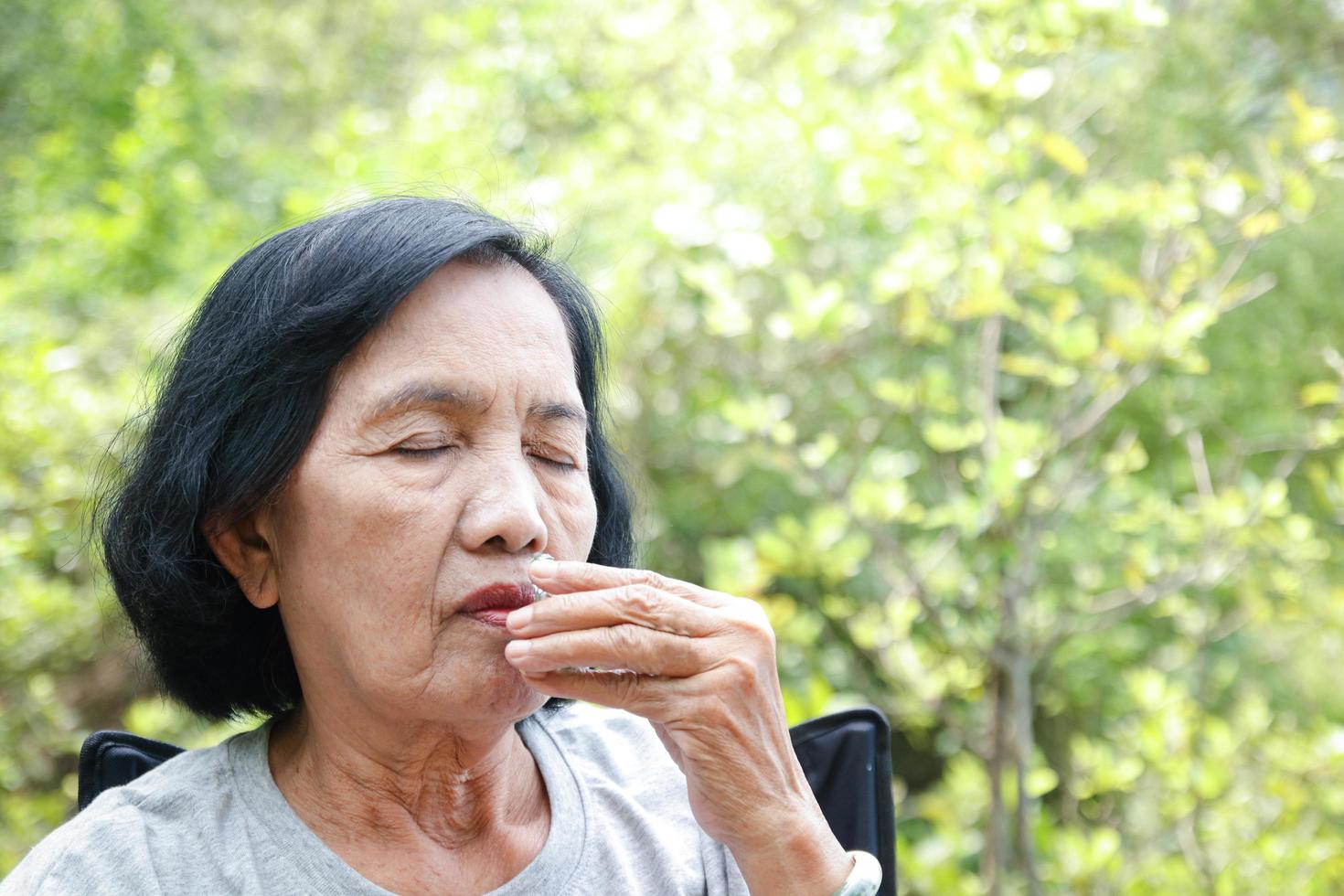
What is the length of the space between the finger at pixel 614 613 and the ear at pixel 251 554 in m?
0.42

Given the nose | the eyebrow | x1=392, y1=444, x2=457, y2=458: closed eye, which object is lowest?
the nose

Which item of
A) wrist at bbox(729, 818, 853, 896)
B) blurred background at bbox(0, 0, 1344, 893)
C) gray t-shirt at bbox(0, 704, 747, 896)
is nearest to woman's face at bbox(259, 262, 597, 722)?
gray t-shirt at bbox(0, 704, 747, 896)

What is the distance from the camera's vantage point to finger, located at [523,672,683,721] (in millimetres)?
1544

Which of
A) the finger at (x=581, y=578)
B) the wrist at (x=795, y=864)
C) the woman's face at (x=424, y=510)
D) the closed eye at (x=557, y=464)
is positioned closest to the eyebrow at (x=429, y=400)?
the woman's face at (x=424, y=510)

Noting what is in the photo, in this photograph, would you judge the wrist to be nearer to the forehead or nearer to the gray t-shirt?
the gray t-shirt

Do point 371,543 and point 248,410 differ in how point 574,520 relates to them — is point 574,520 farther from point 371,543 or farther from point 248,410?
point 248,410

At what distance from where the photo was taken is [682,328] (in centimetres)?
464

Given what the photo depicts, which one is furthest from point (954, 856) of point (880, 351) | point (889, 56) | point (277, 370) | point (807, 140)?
point (889, 56)

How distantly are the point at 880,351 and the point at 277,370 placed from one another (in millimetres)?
3237

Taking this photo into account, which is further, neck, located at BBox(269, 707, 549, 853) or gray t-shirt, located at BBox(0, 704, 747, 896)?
neck, located at BBox(269, 707, 549, 853)

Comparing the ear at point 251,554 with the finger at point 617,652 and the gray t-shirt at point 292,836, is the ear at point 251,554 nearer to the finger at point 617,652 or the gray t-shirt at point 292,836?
the gray t-shirt at point 292,836

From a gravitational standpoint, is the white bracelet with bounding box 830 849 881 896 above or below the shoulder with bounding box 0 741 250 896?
below

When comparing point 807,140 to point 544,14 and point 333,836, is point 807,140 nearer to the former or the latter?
point 333,836

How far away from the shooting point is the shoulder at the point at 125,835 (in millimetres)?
1530
